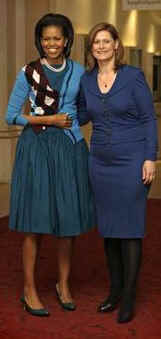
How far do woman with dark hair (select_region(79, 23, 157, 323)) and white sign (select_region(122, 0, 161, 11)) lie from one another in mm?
4932

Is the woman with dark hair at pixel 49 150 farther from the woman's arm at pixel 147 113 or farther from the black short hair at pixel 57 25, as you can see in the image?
the woman's arm at pixel 147 113

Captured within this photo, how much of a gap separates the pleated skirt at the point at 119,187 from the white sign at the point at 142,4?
5.09 m

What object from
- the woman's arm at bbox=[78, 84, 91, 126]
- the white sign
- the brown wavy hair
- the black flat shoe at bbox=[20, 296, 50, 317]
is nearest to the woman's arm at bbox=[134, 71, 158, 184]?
the brown wavy hair

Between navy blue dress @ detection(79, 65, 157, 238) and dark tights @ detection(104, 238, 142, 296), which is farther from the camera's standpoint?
dark tights @ detection(104, 238, 142, 296)

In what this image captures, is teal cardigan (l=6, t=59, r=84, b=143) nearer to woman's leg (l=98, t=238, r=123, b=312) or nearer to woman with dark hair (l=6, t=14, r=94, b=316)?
woman with dark hair (l=6, t=14, r=94, b=316)

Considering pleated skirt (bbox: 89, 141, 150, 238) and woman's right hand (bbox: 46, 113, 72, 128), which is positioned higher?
woman's right hand (bbox: 46, 113, 72, 128)

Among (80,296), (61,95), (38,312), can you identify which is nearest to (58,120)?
(61,95)

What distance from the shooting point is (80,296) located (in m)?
4.51

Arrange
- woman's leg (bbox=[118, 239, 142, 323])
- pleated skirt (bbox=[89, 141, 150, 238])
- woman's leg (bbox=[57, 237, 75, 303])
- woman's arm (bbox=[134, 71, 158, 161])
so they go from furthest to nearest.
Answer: woman's leg (bbox=[57, 237, 75, 303]), woman's leg (bbox=[118, 239, 142, 323]), pleated skirt (bbox=[89, 141, 150, 238]), woman's arm (bbox=[134, 71, 158, 161])

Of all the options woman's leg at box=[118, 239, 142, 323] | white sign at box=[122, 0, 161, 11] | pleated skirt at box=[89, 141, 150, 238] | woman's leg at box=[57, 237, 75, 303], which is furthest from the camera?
white sign at box=[122, 0, 161, 11]

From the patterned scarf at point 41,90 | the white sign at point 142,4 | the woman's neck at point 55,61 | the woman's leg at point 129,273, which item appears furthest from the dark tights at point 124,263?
the white sign at point 142,4

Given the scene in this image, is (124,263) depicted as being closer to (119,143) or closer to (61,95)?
(119,143)

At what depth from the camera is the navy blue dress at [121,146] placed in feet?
12.5

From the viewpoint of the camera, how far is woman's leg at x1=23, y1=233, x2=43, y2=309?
4.08 meters
